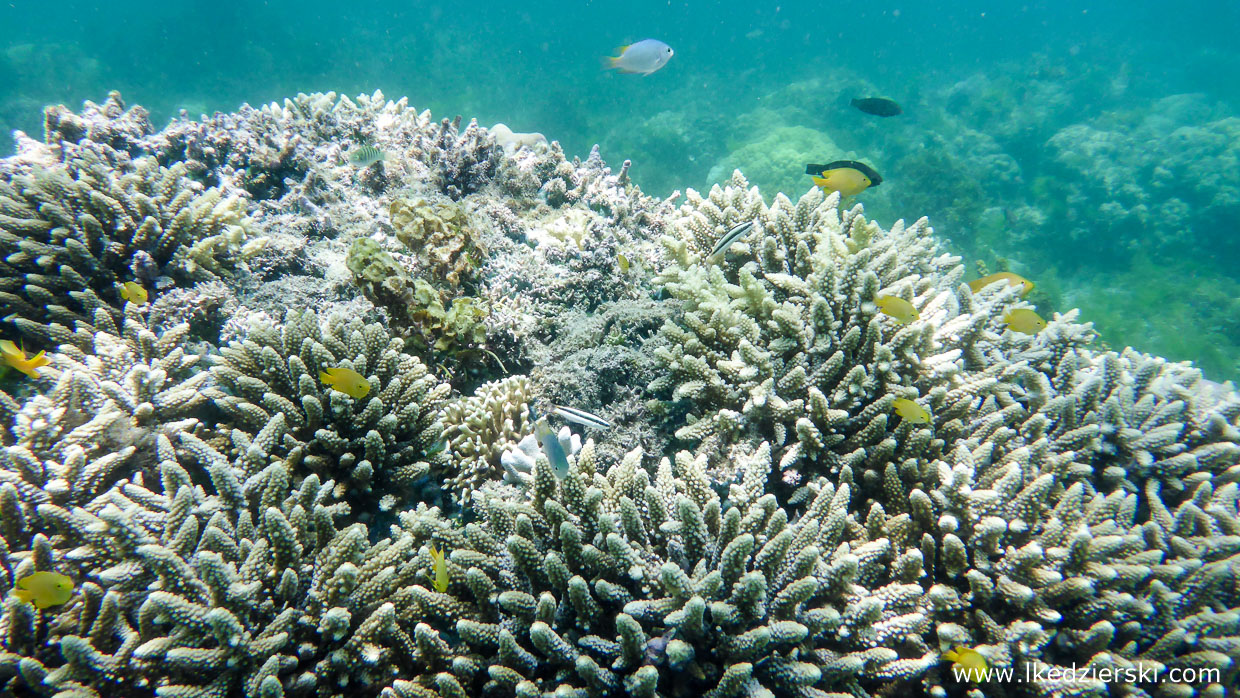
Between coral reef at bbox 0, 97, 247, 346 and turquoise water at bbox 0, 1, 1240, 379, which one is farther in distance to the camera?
turquoise water at bbox 0, 1, 1240, 379

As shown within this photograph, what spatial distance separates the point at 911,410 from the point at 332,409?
3732mm

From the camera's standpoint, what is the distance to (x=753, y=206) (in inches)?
179

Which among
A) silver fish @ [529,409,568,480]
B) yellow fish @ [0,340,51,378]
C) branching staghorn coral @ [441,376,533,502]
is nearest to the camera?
silver fish @ [529,409,568,480]

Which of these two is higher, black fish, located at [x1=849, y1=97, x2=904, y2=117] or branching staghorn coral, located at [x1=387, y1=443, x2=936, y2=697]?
black fish, located at [x1=849, y1=97, x2=904, y2=117]

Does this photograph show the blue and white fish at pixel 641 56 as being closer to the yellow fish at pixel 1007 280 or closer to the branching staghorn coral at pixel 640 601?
the yellow fish at pixel 1007 280

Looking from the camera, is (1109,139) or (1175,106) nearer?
(1109,139)

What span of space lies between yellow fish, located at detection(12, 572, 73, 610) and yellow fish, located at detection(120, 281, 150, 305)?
2543 mm

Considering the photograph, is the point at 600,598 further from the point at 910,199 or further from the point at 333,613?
the point at 910,199

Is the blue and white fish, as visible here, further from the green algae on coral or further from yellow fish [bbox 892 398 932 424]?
yellow fish [bbox 892 398 932 424]

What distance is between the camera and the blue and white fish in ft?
20.6

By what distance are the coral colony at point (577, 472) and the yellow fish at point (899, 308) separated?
6.3 inches

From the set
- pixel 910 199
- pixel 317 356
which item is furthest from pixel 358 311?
pixel 910 199

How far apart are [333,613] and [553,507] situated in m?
1.12

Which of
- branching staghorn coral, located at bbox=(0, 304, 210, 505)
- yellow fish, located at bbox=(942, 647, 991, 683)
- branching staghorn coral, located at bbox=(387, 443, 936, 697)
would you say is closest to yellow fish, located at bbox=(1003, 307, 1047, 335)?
branching staghorn coral, located at bbox=(387, 443, 936, 697)
